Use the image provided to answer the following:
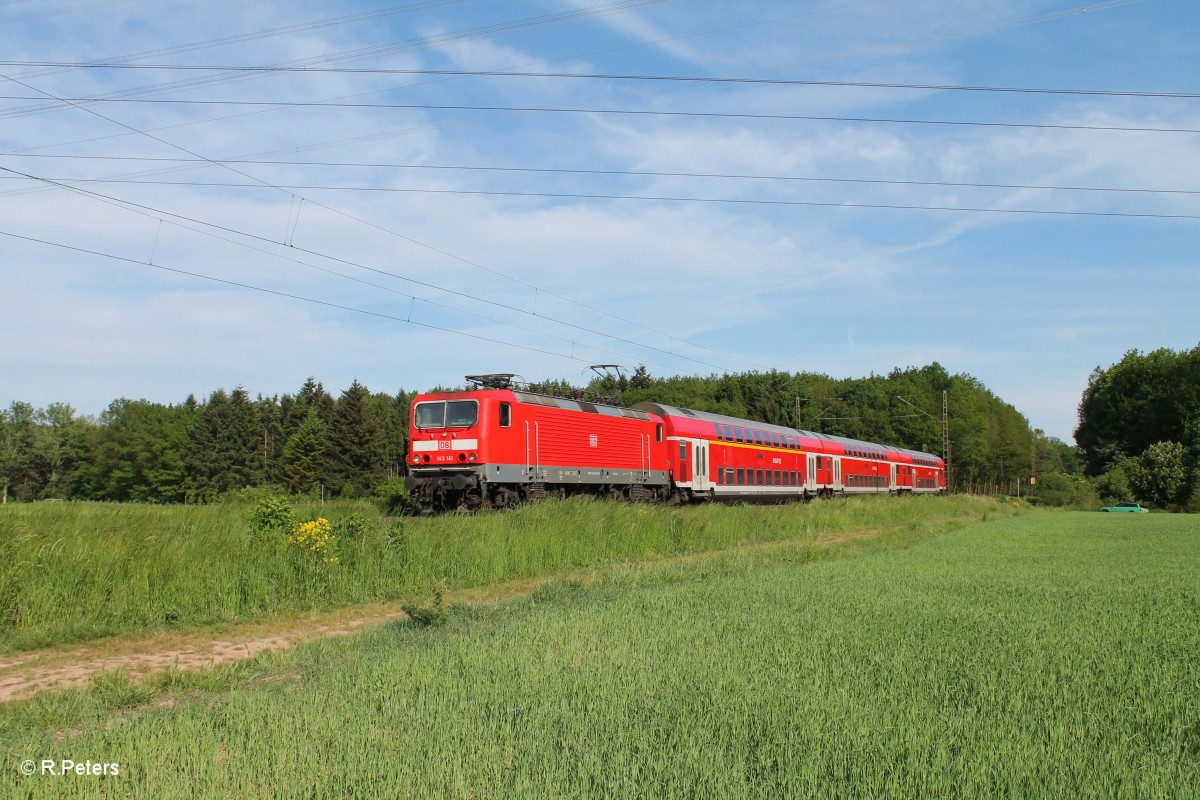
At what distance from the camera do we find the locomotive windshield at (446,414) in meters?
22.8

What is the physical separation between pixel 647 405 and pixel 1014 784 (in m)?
29.3

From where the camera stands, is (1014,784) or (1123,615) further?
(1123,615)

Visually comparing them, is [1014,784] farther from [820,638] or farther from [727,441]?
[727,441]

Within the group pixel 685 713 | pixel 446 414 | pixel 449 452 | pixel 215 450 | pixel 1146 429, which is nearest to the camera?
pixel 685 713

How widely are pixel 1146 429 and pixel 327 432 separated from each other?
273ft

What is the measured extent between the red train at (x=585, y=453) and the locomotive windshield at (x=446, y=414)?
0.10ft

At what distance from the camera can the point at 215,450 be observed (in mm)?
80312

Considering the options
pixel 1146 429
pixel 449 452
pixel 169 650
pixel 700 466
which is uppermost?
pixel 1146 429

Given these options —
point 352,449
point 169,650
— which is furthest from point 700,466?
point 352,449

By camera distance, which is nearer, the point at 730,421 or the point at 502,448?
the point at 502,448

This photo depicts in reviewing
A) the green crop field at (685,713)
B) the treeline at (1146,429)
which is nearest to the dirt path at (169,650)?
the green crop field at (685,713)

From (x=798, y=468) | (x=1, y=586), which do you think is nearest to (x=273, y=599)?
(x=1, y=586)

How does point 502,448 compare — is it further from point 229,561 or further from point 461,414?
point 229,561

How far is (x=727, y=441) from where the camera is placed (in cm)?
3656
